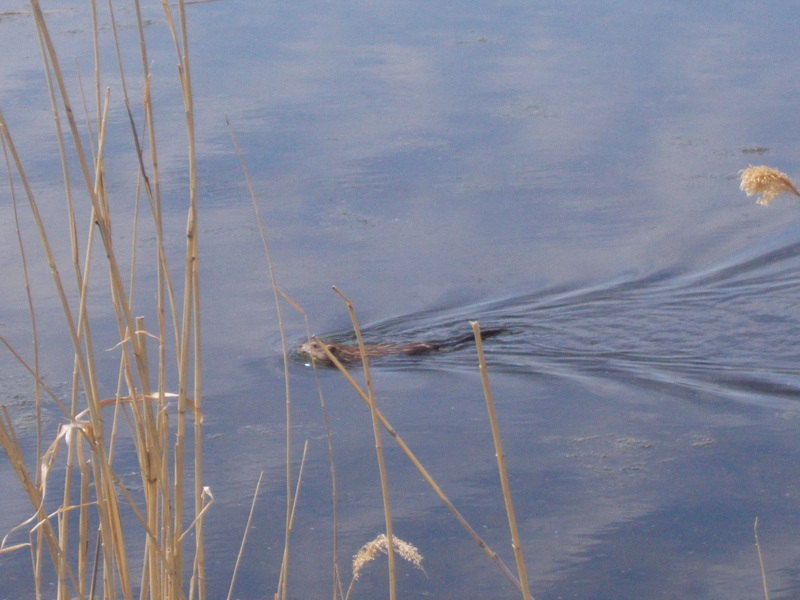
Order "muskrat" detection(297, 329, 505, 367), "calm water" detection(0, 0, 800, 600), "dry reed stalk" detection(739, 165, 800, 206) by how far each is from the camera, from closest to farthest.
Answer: "dry reed stalk" detection(739, 165, 800, 206), "calm water" detection(0, 0, 800, 600), "muskrat" detection(297, 329, 505, 367)

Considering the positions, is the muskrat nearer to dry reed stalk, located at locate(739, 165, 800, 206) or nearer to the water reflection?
the water reflection

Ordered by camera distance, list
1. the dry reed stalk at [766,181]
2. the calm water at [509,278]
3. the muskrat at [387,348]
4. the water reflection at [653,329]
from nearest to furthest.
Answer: the dry reed stalk at [766,181] → the calm water at [509,278] → the water reflection at [653,329] → the muskrat at [387,348]

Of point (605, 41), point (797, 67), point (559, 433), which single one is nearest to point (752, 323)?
point (559, 433)

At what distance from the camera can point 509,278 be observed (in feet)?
16.5

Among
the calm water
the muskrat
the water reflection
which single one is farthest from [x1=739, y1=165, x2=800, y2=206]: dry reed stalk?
the muskrat

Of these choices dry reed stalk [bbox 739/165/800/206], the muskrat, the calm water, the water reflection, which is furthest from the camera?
the muskrat

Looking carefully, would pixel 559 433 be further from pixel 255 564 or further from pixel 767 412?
pixel 255 564

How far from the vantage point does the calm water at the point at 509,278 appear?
3.08 metres

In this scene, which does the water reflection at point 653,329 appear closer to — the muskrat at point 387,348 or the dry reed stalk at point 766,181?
the muskrat at point 387,348

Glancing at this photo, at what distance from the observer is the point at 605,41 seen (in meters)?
8.89

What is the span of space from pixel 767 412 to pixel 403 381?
5.12 feet

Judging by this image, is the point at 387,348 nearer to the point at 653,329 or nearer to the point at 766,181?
the point at 653,329

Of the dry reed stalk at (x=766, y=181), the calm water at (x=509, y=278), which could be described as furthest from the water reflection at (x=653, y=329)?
the dry reed stalk at (x=766, y=181)

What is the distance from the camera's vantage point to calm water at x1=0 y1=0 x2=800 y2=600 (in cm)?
308
